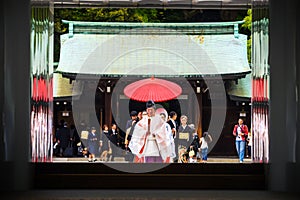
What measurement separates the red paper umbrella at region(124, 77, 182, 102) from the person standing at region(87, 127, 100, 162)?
4.14 feet

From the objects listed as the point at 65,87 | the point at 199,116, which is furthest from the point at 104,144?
the point at 199,116

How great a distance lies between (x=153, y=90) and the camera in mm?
12438

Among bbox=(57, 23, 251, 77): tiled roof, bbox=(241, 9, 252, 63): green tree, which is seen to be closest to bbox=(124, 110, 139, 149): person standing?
bbox=(57, 23, 251, 77): tiled roof

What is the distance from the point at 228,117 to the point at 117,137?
2.68 meters

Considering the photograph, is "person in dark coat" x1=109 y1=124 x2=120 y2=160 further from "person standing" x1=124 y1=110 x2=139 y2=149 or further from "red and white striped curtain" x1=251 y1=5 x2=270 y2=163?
"red and white striped curtain" x1=251 y1=5 x2=270 y2=163

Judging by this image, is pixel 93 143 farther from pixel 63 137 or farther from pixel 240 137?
pixel 240 137

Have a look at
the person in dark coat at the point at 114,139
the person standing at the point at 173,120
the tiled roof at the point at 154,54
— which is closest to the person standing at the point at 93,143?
the person in dark coat at the point at 114,139

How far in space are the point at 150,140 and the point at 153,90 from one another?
3.36 m

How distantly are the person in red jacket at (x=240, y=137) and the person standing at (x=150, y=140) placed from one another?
157 centimetres

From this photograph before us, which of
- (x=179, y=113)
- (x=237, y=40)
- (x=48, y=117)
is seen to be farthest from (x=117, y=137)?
(x=48, y=117)

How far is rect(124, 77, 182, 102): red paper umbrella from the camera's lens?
12.3m

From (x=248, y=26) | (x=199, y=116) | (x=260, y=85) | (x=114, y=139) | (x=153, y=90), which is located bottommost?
(x=114, y=139)

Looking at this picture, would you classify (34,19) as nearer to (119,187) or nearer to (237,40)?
(119,187)

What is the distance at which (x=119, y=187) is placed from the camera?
4.43 metres
